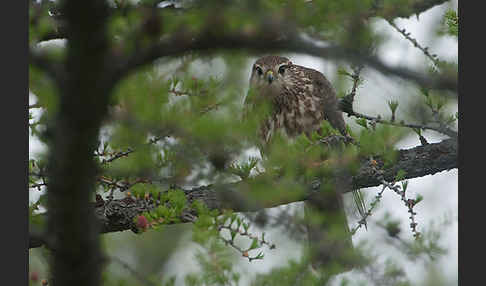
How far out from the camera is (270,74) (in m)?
5.39

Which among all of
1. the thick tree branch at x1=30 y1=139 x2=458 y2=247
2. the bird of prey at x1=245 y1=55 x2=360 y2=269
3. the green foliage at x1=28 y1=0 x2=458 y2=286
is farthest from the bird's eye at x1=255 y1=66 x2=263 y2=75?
the green foliage at x1=28 y1=0 x2=458 y2=286

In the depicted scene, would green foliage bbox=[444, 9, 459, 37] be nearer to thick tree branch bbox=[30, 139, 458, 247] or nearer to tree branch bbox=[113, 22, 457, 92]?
thick tree branch bbox=[30, 139, 458, 247]

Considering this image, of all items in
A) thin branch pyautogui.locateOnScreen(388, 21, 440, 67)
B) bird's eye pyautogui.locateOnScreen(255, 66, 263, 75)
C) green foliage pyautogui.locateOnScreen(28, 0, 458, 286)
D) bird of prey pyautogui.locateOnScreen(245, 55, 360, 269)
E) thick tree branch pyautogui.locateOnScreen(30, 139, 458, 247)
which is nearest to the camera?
green foliage pyautogui.locateOnScreen(28, 0, 458, 286)

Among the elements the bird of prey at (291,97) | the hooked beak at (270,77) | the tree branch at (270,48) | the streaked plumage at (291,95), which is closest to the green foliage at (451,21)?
the bird of prey at (291,97)

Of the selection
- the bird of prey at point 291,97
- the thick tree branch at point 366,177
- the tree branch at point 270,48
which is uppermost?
the bird of prey at point 291,97

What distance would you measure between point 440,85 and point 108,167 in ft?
6.08

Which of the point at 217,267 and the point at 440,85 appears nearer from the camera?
the point at 440,85

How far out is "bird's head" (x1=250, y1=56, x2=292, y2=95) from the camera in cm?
536

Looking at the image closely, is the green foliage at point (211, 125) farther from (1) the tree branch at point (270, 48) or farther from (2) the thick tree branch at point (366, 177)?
(2) the thick tree branch at point (366, 177)

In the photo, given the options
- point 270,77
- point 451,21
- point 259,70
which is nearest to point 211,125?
point 451,21

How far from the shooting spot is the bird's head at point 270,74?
5.36 metres

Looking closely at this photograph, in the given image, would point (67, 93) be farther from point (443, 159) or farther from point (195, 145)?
point (443, 159)

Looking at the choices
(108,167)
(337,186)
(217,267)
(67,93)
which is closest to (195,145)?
(217,267)

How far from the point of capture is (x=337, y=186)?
3.55 m
